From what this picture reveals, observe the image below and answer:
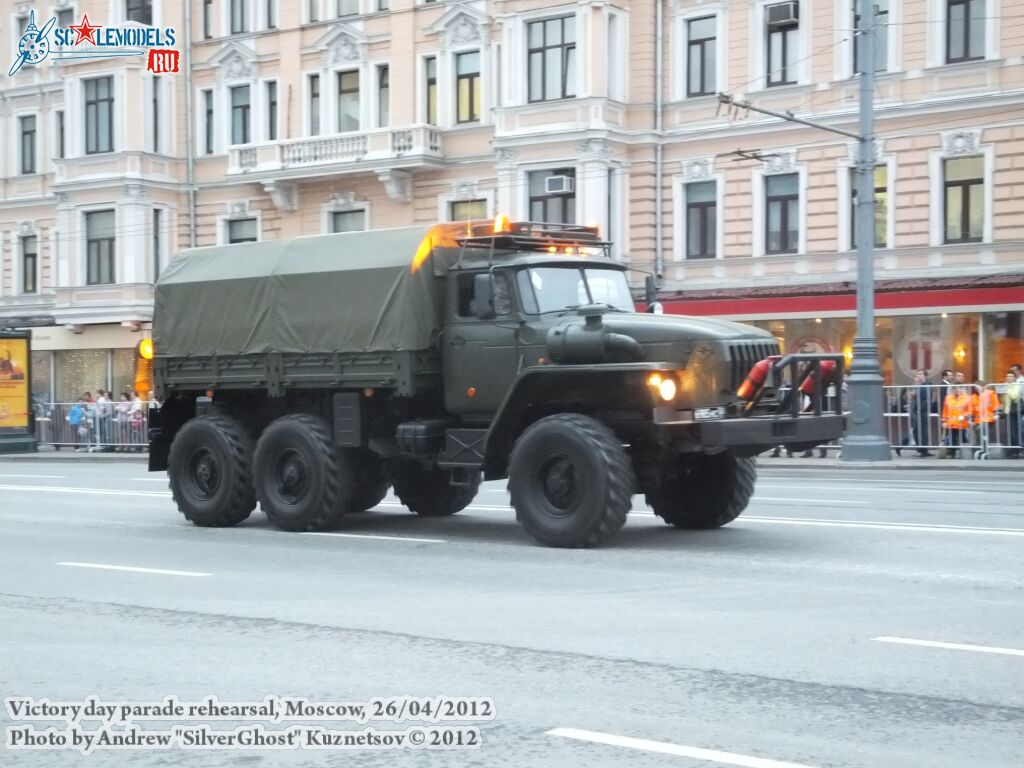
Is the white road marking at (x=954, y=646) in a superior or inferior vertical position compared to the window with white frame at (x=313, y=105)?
inferior

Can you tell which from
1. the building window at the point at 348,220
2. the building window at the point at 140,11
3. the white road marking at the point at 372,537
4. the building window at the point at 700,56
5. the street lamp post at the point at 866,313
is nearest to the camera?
the white road marking at the point at 372,537

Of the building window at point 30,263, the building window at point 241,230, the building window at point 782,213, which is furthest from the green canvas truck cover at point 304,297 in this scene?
the building window at point 30,263

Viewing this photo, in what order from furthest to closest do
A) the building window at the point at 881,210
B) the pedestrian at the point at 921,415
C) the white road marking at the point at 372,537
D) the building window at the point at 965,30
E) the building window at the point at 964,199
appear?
1. the building window at the point at 881,210
2. the building window at the point at 964,199
3. the building window at the point at 965,30
4. the pedestrian at the point at 921,415
5. the white road marking at the point at 372,537

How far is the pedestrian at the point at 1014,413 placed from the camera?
2695 centimetres

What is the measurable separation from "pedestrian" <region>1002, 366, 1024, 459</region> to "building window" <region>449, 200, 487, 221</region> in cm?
1703

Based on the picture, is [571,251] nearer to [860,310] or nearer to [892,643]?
[892,643]

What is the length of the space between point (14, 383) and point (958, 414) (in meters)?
23.4

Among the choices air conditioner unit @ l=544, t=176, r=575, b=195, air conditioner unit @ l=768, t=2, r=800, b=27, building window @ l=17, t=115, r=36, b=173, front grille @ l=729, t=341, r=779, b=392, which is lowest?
front grille @ l=729, t=341, r=779, b=392

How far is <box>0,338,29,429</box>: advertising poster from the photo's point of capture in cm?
3831

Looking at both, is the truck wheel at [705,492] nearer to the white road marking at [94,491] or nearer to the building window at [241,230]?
the white road marking at [94,491]

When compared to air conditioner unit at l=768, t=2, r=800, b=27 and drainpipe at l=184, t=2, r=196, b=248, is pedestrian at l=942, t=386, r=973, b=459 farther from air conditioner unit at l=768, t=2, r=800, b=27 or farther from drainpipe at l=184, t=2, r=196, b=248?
drainpipe at l=184, t=2, r=196, b=248

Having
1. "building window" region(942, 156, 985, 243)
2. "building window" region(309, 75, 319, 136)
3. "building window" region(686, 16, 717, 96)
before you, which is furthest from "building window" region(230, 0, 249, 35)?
"building window" region(942, 156, 985, 243)

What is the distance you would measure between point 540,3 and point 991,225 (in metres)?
12.6

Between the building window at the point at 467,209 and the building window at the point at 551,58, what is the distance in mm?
3531
